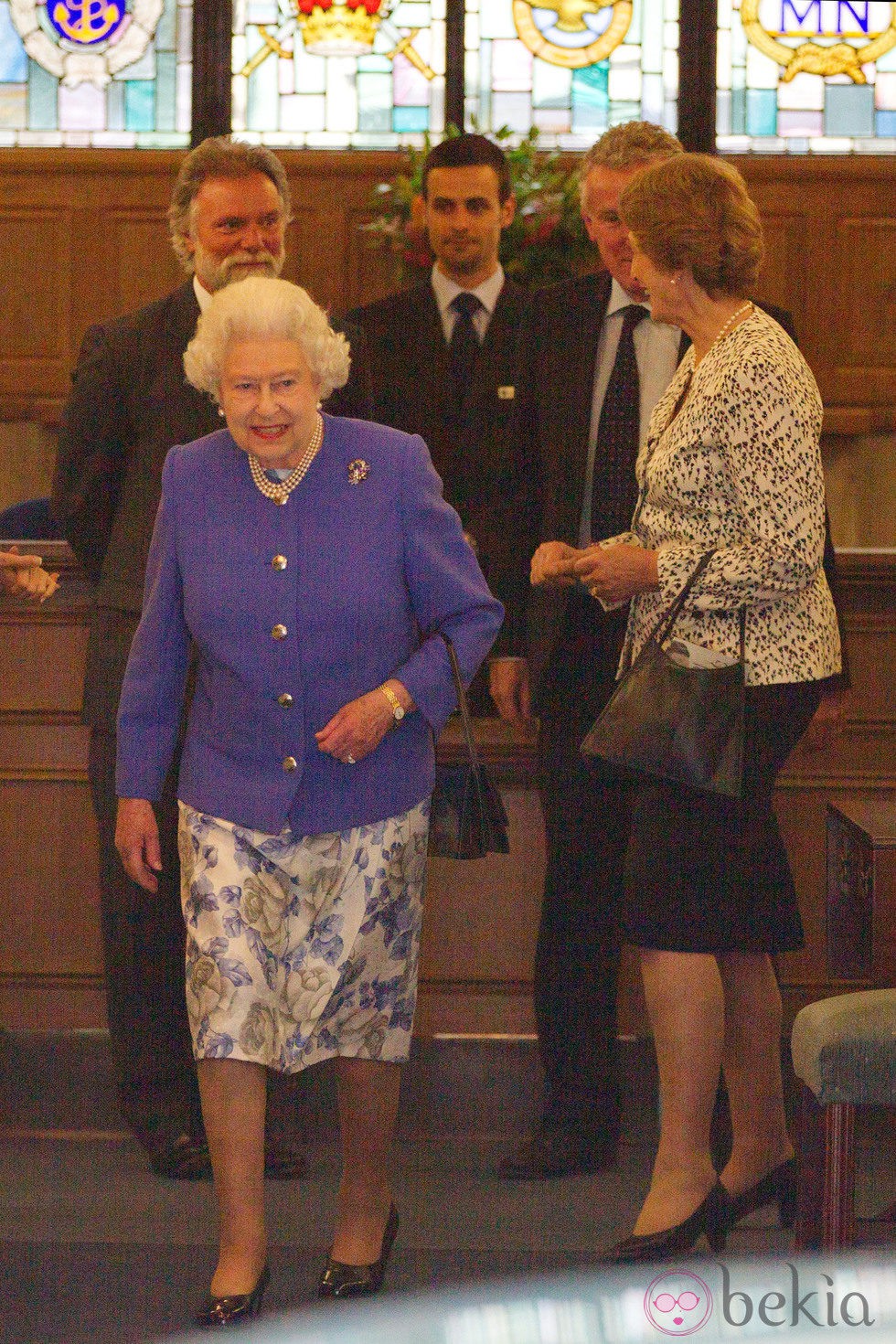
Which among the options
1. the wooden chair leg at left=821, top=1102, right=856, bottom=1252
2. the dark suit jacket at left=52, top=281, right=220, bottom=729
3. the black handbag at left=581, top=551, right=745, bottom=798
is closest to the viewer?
the wooden chair leg at left=821, top=1102, right=856, bottom=1252

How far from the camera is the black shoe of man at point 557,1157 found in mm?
3436

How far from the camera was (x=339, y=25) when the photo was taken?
7895 millimetres

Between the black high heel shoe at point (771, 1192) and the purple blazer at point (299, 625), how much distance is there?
2.70ft

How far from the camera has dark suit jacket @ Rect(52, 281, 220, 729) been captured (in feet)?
11.1

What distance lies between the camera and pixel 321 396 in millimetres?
2727

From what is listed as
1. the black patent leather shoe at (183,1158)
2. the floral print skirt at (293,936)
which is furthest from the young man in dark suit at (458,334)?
the floral print skirt at (293,936)

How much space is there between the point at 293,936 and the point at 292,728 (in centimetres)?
30

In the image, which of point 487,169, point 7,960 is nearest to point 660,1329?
point 7,960

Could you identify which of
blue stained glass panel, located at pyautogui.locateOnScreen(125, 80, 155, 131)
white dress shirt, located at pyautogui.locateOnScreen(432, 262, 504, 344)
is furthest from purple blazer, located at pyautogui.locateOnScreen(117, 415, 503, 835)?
blue stained glass panel, located at pyautogui.locateOnScreen(125, 80, 155, 131)

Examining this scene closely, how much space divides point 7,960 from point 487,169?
227 centimetres

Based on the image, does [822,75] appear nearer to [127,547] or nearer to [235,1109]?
[127,547]

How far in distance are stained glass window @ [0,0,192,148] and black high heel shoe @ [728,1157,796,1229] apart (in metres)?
6.03

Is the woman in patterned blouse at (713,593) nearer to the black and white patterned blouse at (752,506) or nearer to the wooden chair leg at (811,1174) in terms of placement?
the black and white patterned blouse at (752,506)

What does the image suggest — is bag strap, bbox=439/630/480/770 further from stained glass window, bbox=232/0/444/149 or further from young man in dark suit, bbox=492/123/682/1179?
stained glass window, bbox=232/0/444/149
